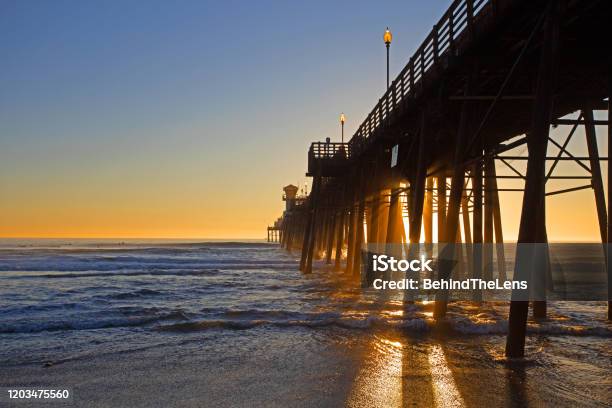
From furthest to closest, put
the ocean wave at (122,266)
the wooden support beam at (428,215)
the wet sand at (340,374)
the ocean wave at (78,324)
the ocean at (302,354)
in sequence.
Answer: the ocean wave at (122,266) < the wooden support beam at (428,215) < the ocean wave at (78,324) < the ocean at (302,354) < the wet sand at (340,374)

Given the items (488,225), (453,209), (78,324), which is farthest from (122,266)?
(453,209)

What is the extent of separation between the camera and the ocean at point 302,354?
652 centimetres

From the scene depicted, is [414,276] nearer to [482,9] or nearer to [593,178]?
[593,178]

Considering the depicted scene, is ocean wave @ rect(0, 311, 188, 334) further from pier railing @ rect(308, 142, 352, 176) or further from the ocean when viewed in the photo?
pier railing @ rect(308, 142, 352, 176)

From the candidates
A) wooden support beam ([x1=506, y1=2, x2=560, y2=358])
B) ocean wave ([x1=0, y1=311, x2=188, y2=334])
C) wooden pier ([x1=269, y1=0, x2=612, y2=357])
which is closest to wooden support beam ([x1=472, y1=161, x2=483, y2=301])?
wooden pier ([x1=269, y1=0, x2=612, y2=357])

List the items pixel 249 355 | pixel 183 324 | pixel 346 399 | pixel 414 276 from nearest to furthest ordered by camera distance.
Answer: pixel 346 399 → pixel 249 355 → pixel 183 324 → pixel 414 276

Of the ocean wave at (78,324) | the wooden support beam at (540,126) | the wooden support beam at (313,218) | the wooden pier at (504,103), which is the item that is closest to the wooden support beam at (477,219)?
the wooden pier at (504,103)

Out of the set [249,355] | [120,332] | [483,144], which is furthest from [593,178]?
[120,332]

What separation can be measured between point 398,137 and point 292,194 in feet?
231

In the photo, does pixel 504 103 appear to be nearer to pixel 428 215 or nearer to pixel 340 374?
pixel 340 374

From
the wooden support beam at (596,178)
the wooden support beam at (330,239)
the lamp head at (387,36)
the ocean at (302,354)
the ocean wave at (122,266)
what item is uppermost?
the lamp head at (387,36)

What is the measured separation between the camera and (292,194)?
287ft

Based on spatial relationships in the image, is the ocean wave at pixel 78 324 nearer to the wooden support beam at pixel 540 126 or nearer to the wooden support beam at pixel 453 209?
the wooden support beam at pixel 453 209

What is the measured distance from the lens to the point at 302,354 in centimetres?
896
